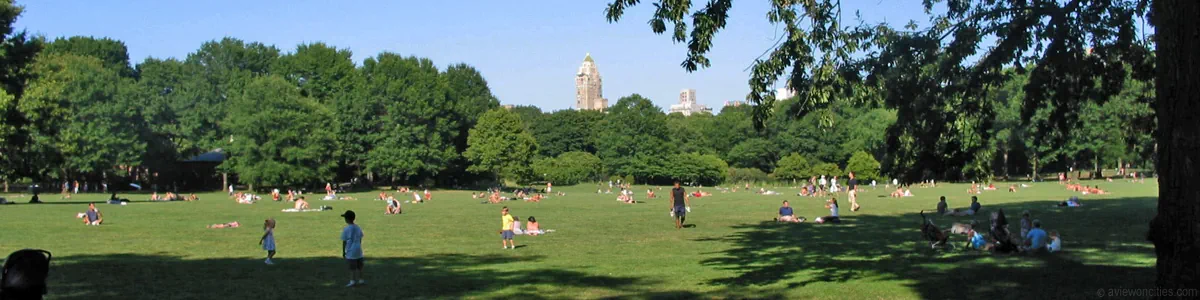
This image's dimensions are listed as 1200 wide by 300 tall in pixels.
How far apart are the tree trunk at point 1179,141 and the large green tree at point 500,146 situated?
7588 centimetres

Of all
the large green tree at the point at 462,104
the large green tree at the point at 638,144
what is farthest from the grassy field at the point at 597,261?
the large green tree at the point at 638,144

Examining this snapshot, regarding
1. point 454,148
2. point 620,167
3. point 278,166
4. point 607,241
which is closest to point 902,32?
point 607,241

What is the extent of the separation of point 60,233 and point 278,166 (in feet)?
140

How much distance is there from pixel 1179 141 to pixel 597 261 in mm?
12090

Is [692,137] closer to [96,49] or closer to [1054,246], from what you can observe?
[96,49]

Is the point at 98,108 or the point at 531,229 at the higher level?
the point at 98,108

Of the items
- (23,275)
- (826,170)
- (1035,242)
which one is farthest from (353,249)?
(826,170)

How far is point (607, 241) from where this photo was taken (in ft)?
79.2

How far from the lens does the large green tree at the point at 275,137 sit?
69.0 meters

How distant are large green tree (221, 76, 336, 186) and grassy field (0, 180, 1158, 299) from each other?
37.0 meters

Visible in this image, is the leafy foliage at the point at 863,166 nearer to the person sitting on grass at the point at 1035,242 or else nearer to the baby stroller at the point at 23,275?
the person sitting on grass at the point at 1035,242

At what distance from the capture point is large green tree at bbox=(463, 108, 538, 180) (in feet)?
273

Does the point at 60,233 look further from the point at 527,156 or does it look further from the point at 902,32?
the point at 527,156

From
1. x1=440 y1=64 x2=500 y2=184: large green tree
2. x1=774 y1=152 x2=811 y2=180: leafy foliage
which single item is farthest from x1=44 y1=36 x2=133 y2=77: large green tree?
x1=774 y1=152 x2=811 y2=180: leafy foliage
